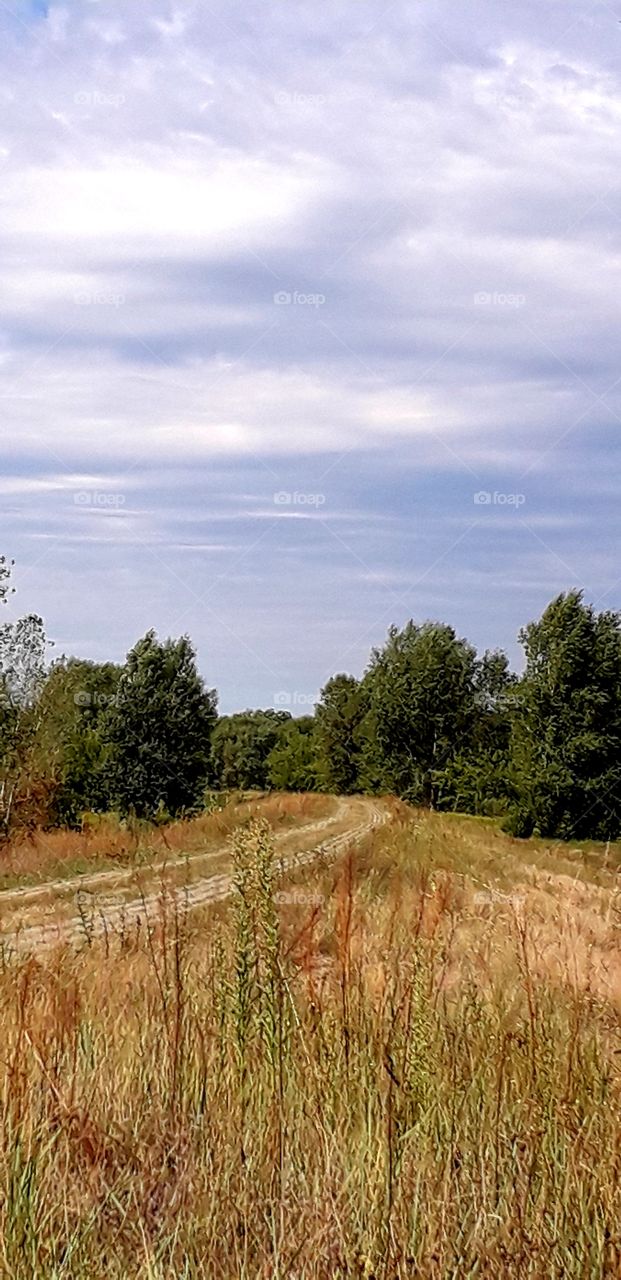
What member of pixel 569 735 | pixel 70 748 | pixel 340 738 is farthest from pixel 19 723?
pixel 340 738

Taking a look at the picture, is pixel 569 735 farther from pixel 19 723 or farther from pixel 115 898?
pixel 115 898

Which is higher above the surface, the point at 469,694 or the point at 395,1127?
the point at 469,694

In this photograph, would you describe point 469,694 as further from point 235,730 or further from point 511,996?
point 511,996

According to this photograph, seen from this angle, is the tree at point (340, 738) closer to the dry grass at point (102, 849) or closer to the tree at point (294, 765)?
the tree at point (294, 765)

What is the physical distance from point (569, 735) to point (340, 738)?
108ft

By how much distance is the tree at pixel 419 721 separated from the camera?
251 ft

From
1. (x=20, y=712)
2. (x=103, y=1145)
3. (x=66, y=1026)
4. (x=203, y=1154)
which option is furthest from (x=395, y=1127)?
(x=20, y=712)

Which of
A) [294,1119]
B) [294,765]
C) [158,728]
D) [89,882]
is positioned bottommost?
[89,882]

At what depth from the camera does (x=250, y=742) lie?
130 m

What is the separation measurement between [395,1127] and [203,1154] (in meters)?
0.56

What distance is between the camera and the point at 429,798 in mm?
75938

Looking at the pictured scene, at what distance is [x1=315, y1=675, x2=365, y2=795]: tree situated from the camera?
88.3 meters

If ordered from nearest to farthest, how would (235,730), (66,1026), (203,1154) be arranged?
1. (203,1154)
2. (66,1026)
3. (235,730)

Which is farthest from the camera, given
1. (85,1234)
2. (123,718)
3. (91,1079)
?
(123,718)
